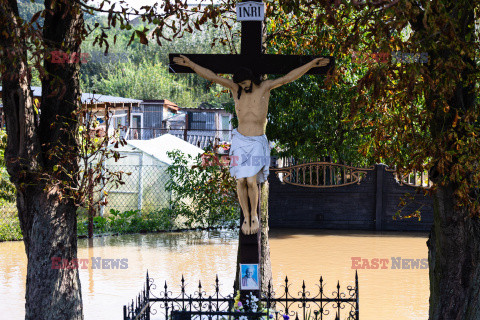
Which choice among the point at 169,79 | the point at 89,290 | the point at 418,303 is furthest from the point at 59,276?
the point at 169,79

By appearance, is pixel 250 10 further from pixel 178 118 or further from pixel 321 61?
pixel 178 118

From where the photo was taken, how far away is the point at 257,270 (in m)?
6.76

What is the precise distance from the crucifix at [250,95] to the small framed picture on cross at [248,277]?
0.03 ft

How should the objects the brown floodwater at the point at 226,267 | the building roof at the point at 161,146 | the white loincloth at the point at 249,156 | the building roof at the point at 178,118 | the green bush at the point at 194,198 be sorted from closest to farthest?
the white loincloth at the point at 249,156
the brown floodwater at the point at 226,267
the green bush at the point at 194,198
the building roof at the point at 161,146
the building roof at the point at 178,118

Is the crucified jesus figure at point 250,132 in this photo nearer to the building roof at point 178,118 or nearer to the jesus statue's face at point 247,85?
the jesus statue's face at point 247,85

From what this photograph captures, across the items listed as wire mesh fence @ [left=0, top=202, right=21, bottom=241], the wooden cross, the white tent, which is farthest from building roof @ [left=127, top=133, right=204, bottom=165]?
the wooden cross

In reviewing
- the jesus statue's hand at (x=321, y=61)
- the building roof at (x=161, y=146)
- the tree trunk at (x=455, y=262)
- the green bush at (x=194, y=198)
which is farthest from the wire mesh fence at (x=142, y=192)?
the tree trunk at (x=455, y=262)

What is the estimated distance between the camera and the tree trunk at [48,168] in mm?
6754

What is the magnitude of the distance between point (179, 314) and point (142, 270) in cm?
547

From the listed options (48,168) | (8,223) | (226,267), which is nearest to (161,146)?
(8,223)

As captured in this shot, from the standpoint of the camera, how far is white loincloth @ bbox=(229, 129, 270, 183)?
262 inches

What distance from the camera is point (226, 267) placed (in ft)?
40.5

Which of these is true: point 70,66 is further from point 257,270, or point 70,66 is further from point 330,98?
point 330,98

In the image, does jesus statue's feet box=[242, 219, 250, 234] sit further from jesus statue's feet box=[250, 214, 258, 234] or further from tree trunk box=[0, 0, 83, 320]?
tree trunk box=[0, 0, 83, 320]
